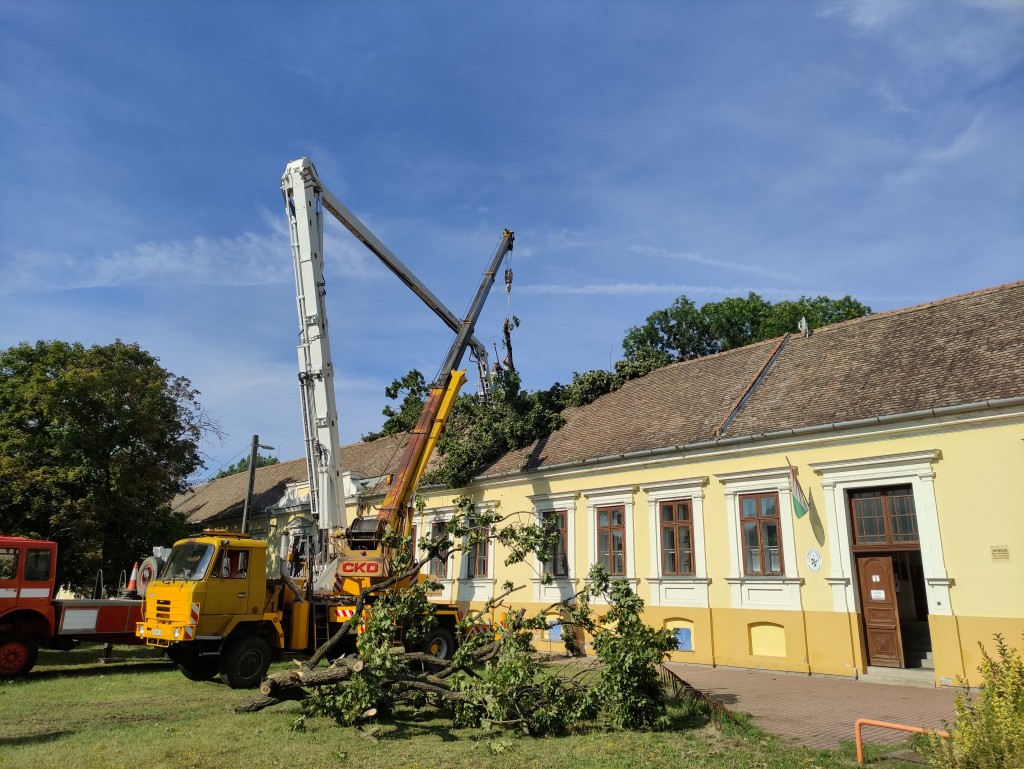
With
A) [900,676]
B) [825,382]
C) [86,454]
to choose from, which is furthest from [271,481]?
[900,676]

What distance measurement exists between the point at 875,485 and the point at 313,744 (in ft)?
34.8

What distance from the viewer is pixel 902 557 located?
15.3 metres

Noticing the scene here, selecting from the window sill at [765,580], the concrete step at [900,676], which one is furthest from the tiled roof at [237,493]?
the concrete step at [900,676]

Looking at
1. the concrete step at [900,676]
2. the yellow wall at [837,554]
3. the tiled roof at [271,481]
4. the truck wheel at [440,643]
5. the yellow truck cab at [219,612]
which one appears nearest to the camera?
the yellow wall at [837,554]

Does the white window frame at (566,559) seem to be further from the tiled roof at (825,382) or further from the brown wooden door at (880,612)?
the brown wooden door at (880,612)

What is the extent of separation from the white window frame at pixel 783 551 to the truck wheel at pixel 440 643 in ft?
19.3

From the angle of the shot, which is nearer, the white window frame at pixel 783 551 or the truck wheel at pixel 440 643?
the white window frame at pixel 783 551

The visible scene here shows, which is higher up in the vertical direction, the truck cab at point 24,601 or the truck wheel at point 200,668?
the truck cab at point 24,601

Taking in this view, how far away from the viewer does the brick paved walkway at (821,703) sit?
8.66m

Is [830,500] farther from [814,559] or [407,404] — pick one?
[407,404]

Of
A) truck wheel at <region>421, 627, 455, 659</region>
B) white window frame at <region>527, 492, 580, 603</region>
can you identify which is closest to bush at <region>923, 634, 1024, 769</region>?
truck wheel at <region>421, 627, 455, 659</region>

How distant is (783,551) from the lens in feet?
46.7

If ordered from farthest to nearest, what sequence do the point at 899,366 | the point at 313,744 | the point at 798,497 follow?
the point at 899,366 < the point at 798,497 < the point at 313,744

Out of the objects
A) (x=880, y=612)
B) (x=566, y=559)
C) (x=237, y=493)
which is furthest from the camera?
(x=237, y=493)
